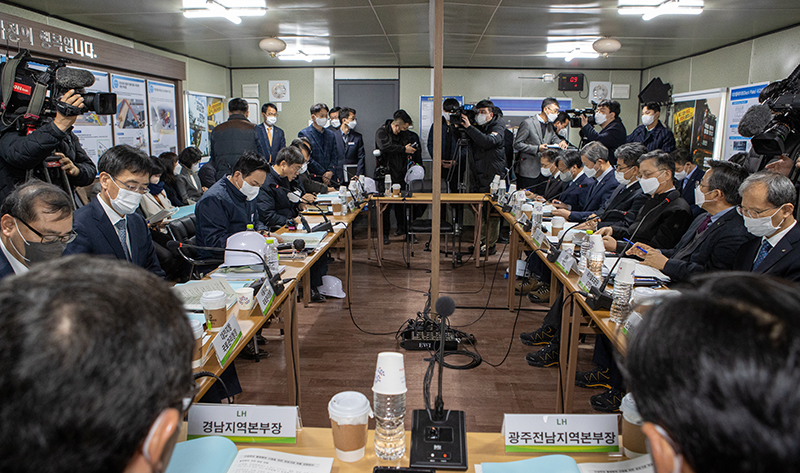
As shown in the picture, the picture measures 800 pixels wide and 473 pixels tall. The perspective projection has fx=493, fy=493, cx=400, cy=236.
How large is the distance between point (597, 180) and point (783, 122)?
1.64m

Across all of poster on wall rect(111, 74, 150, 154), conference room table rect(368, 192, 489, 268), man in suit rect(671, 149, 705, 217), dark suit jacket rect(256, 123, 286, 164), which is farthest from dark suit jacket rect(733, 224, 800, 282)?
poster on wall rect(111, 74, 150, 154)

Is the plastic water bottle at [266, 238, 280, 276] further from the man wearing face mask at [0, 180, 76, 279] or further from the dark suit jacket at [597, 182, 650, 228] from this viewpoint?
the dark suit jacket at [597, 182, 650, 228]

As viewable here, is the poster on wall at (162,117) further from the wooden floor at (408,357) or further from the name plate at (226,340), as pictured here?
the name plate at (226,340)

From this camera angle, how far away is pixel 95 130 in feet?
15.6

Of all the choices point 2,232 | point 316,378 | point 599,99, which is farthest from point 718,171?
point 599,99

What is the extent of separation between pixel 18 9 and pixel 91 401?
484 cm

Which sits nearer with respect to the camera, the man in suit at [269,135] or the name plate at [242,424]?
the name plate at [242,424]

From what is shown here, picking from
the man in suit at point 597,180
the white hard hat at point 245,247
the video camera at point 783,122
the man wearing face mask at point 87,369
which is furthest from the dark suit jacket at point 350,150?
the man wearing face mask at point 87,369

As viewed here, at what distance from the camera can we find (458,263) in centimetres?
527

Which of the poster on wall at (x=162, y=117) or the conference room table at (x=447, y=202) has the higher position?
the poster on wall at (x=162, y=117)

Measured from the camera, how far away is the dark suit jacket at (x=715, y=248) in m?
2.32

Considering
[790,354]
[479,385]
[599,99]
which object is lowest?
[479,385]

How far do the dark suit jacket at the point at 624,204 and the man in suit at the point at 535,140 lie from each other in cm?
216

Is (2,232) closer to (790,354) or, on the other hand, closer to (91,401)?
(91,401)
